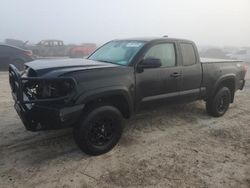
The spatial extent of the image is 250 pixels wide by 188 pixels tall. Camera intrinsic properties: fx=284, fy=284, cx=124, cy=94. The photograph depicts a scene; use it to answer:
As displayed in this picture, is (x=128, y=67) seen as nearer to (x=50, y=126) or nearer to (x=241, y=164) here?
(x=50, y=126)

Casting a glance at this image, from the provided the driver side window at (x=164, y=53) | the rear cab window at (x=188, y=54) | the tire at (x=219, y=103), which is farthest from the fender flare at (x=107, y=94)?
the tire at (x=219, y=103)

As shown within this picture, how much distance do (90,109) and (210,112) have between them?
135 inches

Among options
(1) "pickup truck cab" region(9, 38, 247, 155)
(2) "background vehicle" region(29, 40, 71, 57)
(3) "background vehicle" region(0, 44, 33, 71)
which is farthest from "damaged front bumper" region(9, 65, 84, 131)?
(2) "background vehicle" region(29, 40, 71, 57)

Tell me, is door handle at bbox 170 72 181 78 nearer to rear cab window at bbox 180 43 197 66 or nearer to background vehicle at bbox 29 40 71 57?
rear cab window at bbox 180 43 197 66

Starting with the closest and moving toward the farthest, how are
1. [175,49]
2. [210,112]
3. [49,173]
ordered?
1. [49,173]
2. [175,49]
3. [210,112]

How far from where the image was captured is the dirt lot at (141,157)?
3729 millimetres

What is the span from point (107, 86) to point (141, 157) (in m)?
1.22

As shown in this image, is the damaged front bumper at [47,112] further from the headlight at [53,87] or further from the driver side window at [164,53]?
the driver side window at [164,53]

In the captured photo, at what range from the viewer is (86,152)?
14.0 feet

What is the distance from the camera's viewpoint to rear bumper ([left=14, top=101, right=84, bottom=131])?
12.6ft

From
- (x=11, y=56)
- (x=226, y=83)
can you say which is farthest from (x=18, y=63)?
(x=226, y=83)

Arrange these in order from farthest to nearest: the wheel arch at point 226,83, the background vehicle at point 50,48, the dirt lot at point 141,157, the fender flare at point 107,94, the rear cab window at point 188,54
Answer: the background vehicle at point 50,48
the wheel arch at point 226,83
the rear cab window at point 188,54
the fender flare at point 107,94
the dirt lot at point 141,157

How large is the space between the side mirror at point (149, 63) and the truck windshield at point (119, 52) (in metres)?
0.21

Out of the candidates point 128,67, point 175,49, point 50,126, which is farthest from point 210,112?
point 50,126
